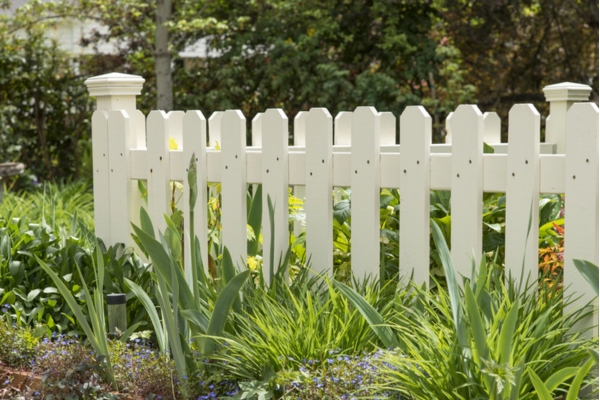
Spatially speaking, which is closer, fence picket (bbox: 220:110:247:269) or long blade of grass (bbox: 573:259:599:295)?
long blade of grass (bbox: 573:259:599:295)

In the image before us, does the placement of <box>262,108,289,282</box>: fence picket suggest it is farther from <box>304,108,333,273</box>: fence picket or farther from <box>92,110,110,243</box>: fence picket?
<box>92,110,110,243</box>: fence picket

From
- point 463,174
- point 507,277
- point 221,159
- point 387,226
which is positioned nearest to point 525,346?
point 507,277

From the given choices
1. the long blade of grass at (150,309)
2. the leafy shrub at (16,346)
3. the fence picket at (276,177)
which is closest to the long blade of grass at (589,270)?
the fence picket at (276,177)

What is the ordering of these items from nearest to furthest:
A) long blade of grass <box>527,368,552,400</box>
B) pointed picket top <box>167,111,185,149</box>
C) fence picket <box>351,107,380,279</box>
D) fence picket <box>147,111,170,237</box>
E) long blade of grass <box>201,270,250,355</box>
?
long blade of grass <box>527,368,552,400</box> < long blade of grass <box>201,270,250,355</box> < fence picket <box>351,107,380,279</box> < fence picket <box>147,111,170,237</box> < pointed picket top <box>167,111,185,149</box>

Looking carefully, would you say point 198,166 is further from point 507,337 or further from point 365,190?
point 507,337

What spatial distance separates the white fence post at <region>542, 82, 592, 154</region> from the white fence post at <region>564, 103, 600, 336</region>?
1.77 metres

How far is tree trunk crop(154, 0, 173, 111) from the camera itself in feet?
28.6

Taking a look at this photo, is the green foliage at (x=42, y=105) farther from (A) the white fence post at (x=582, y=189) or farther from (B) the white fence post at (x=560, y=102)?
(A) the white fence post at (x=582, y=189)

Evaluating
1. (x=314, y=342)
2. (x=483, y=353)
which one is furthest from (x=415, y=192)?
(x=483, y=353)

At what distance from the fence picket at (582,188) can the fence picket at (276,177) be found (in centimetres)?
101

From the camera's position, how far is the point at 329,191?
269 cm

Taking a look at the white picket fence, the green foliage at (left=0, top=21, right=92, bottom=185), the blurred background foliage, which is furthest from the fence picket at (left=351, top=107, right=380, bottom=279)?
the green foliage at (left=0, top=21, right=92, bottom=185)

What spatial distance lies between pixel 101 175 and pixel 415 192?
153 centimetres

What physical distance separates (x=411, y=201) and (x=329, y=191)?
1.03 feet
